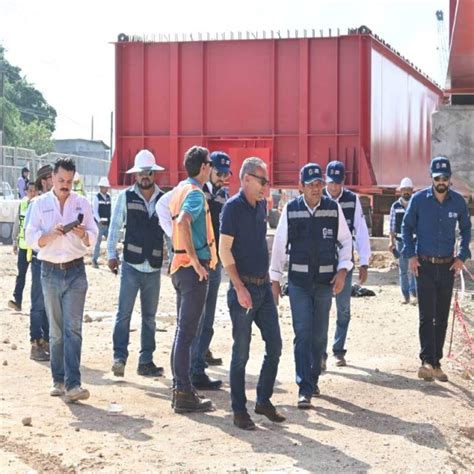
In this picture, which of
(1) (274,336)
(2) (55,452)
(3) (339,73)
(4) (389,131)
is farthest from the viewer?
(4) (389,131)

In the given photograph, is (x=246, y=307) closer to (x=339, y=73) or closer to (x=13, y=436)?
(x=13, y=436)

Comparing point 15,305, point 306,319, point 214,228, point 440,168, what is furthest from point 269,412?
point 15,305

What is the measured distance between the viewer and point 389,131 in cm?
2162

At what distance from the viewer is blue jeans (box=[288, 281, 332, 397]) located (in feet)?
24.9

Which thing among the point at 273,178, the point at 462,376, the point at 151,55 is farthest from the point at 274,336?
the point at 151,55

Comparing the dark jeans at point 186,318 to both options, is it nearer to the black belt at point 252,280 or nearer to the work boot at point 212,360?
the black belt at point 252,280

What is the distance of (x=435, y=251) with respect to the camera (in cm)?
882

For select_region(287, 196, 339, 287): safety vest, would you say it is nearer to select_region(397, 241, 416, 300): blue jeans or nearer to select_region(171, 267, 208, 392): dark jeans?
select_region(171, 267, 208, 392): dark jeans

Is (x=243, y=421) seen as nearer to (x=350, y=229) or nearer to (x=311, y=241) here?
(x=311, y=241)

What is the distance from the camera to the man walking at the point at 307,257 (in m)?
7.59

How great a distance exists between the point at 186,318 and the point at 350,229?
8.23ft

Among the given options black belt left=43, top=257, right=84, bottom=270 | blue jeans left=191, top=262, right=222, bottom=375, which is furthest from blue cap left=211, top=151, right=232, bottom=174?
black belt left=43, top=257, right=84, bottom=270

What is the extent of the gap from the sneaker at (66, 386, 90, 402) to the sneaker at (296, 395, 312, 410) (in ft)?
5.50

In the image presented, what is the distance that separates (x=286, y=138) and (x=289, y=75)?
128 centimetres
